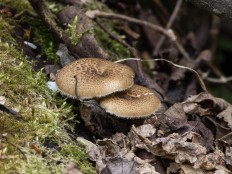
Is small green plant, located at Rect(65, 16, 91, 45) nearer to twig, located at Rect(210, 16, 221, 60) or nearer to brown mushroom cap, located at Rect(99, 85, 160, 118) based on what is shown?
brown mushroom cap, located at Rect(99, 85, 160, 118)

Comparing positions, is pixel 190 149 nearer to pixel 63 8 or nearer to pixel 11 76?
pixel 11 76

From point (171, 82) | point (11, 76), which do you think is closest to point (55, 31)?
point (11, 76)

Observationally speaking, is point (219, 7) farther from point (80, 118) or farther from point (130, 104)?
point (80, 118)

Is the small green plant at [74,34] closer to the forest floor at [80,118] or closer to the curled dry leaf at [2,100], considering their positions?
the forest floor at [80,118]

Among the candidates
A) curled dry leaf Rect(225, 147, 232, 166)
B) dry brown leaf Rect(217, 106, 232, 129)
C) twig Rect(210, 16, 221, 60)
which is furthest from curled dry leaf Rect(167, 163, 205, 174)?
twig Rect(210, 16, 221, 60)

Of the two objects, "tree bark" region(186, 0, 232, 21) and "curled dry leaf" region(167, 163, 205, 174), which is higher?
"tree bark" region(186, 0, 232, 21)

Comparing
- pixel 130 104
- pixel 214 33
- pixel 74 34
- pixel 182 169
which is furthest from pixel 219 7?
pixel 214 33

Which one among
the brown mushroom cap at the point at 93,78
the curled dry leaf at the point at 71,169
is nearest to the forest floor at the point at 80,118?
the curled dry leaf at the point at 71,169
